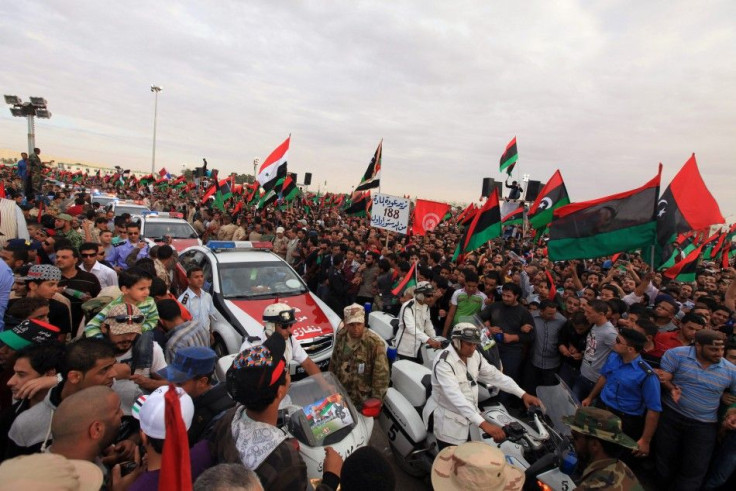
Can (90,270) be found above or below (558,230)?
below

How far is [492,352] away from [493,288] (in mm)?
2466

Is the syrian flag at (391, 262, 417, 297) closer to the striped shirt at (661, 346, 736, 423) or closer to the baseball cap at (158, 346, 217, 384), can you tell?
the striped shirt at (661, 346, 736, 423)

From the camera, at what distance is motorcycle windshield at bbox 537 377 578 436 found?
305cm

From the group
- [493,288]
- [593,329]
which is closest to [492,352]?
[593,329]

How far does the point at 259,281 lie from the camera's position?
6.33 meters

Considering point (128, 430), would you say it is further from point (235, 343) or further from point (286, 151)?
point (286, 151)

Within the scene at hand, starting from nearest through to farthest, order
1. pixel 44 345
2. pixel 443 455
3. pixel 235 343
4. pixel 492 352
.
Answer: pixel 443 455 → pixel 44 345 → pixel 492 352 → pixel 235 343

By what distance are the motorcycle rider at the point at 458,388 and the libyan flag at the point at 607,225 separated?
3406 millimetres

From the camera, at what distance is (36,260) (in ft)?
19.2

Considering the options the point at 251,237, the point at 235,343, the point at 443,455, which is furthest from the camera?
the point at 251,237

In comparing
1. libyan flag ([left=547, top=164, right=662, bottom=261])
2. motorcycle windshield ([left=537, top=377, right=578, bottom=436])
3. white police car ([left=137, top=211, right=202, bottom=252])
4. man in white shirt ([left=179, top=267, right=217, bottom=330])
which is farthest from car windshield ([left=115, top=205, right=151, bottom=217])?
motorcycle windshield ([left=537, top=377, right=578, bottom=436])

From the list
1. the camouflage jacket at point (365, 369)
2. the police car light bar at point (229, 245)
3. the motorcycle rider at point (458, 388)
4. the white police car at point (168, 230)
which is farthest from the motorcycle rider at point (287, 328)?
the white police car at point (168, 230)

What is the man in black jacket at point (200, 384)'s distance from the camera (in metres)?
2.38

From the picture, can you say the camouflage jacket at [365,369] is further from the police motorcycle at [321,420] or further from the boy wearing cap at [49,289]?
the boy wearing cap at [49,289]
